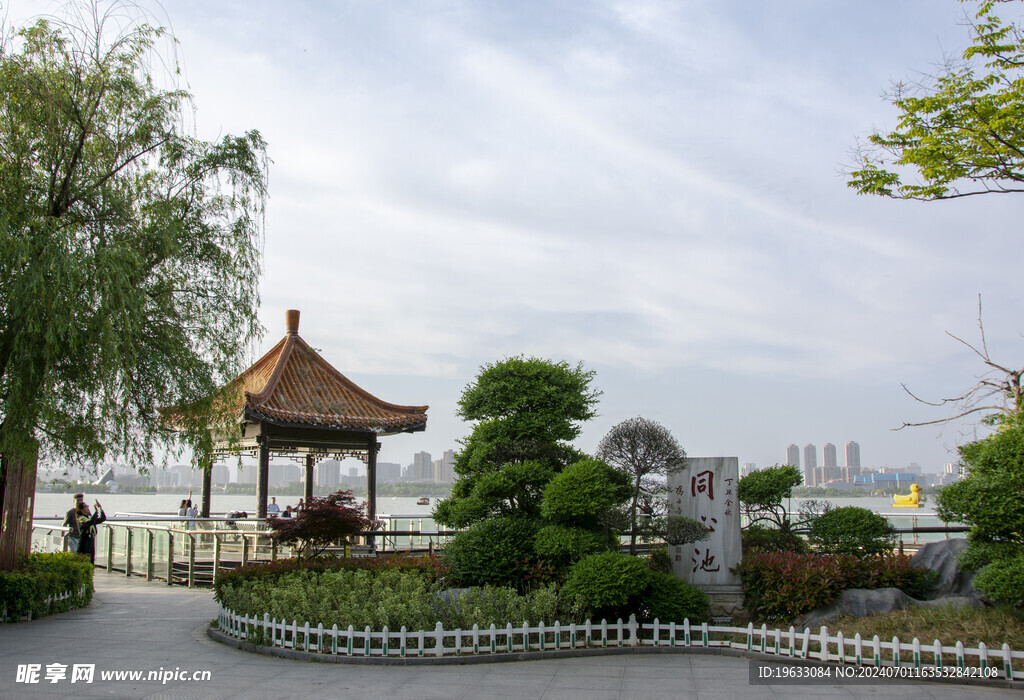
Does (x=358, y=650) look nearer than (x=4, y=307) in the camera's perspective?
Yes

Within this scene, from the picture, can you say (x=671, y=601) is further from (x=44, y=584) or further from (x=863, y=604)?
(x=44, y=584)

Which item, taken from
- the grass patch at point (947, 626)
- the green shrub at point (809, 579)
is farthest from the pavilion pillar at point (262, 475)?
A: the grass patch at point (947, 626)

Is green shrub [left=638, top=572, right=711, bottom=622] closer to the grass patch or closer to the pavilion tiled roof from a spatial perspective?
the grass patch

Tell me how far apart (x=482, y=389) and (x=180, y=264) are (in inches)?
168

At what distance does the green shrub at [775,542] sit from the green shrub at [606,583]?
2.73 m

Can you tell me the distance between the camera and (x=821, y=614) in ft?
26.5

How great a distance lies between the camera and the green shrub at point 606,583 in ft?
25.1

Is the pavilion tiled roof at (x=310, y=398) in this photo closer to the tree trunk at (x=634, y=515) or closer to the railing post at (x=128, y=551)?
the railing post at (x=128, y=551)

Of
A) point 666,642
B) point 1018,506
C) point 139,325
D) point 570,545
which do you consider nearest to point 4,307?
point 139,325

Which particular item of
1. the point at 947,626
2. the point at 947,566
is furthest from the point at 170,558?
the point at 947,566

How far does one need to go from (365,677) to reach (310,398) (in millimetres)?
8773

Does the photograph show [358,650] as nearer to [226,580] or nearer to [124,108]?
[226,580]

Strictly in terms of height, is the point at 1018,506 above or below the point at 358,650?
above

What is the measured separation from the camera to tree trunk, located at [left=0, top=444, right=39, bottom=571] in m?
9.65
